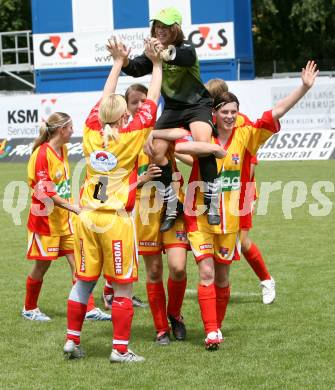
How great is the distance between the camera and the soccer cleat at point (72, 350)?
21.4ft

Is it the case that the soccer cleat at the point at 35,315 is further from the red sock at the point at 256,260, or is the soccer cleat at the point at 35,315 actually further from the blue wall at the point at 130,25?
the blue wall at the point at 130,25

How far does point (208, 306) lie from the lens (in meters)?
6.82

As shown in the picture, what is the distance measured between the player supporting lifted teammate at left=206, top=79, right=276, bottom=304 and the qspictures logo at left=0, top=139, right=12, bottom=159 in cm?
1808

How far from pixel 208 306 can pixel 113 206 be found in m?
1.07

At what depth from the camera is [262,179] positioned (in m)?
18.9

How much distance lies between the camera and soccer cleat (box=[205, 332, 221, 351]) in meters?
6.75

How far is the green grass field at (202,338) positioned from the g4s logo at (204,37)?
15839mm

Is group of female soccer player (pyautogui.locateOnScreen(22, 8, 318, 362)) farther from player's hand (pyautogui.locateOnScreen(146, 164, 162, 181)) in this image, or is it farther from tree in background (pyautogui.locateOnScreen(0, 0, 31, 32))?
tree in background (pyautogui.locateOnScreen(0, 0, 31, 32))

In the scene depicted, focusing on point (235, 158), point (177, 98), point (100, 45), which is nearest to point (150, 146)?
point (177, 98)

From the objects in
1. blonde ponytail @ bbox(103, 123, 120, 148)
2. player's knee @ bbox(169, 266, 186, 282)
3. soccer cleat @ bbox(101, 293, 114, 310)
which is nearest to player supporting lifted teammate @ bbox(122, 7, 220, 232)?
player's knee @ bbox(169, 266, 186, 282)

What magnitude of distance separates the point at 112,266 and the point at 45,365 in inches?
33.2

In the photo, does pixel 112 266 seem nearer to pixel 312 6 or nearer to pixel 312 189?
pixel 312 189

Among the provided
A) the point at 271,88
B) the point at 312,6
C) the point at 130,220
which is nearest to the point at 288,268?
the point at 130,220

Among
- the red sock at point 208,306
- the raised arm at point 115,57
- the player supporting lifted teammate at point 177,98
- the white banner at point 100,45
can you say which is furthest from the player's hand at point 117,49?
the white banner at point 100,45
